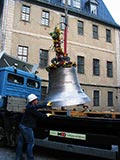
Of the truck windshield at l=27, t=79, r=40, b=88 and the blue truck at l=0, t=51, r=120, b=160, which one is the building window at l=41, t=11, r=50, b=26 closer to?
the truck windshield at l=27, t=79, r=40, b=88

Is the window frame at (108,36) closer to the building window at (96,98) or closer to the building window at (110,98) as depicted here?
the building window at (110,98)

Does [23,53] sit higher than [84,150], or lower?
higher

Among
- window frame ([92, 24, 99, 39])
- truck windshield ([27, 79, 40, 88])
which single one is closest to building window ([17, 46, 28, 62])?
window frame ([92, 24, 99, 39])

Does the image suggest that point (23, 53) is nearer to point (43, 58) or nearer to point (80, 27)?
point (43, 58)

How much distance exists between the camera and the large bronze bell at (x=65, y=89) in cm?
671

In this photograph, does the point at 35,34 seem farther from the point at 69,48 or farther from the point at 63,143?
the point at 63,143

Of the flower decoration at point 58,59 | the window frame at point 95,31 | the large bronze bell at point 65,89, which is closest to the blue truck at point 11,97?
the large bronze bell at point 65,89

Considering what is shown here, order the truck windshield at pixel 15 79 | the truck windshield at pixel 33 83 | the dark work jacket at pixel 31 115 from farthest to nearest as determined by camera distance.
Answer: the truck windshield at pixel 33 83, the truck windshield at pixel 15 79, the dark work jacket at pixel 31 115

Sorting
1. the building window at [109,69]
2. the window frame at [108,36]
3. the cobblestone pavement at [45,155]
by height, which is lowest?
the cobblestone pavement at [45,155]

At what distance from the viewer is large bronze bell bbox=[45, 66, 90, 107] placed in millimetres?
6714

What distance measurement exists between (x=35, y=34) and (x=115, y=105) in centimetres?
1079

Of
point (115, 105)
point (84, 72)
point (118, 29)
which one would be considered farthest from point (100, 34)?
point (115, 105)

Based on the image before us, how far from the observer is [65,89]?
7.16 meters

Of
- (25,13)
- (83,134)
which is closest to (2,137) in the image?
(83,134)
